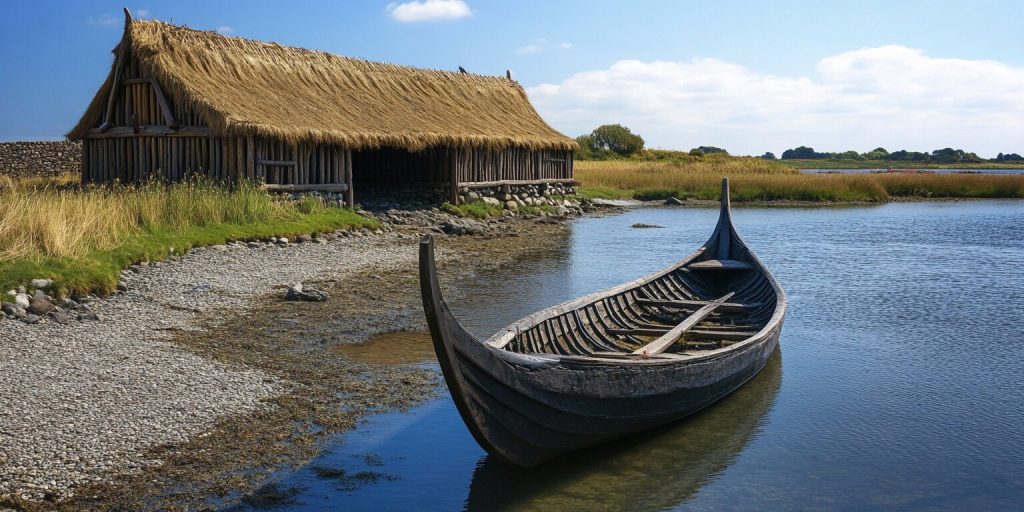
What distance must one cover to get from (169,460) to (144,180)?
15.7 m

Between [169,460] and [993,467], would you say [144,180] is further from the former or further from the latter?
[993,467]

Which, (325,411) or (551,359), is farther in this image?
(325,411)

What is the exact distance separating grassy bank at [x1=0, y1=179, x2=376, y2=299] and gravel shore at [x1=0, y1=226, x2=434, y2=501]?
578 millimetres

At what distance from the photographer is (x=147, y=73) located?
19.8 metres

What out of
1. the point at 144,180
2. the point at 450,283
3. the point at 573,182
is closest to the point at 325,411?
the point at 450,283

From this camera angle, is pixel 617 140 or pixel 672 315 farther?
pixel 617 140

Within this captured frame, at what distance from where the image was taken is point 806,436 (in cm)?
769

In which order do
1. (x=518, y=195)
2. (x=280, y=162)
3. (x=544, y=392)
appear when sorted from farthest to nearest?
(x=518, y=195) → (x=280, y=162) → (x=544, y=392)

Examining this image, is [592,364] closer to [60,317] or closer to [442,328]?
[442,328]

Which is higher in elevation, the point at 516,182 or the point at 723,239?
the point at 516,182

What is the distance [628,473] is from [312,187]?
15.2 metres

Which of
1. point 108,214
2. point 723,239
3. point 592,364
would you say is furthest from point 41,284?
point 723,239

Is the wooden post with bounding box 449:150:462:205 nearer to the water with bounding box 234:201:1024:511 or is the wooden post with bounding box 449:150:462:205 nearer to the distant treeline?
the water with bounding box 234:201:1024:511

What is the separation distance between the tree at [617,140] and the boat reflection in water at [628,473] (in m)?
63.3
